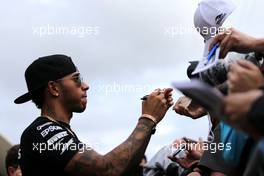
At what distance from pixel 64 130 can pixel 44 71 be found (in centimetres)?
60

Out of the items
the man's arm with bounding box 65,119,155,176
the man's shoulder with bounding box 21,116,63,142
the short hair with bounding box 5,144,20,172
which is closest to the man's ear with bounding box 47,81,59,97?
the man's shoulder with bounding box 21,116,63,142

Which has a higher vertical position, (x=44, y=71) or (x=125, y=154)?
(x=44, y=71)

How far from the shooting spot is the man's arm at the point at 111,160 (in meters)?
3.46

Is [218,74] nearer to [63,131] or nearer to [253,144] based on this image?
[253,144]

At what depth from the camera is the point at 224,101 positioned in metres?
1.91

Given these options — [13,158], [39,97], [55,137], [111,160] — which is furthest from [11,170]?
[111,160]

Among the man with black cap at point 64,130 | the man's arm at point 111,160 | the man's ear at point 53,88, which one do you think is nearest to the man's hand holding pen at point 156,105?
the man with black cap at point 64,130

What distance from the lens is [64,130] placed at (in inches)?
144

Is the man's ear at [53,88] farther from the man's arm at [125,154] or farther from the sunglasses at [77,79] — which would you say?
the man's arm at [125,154]

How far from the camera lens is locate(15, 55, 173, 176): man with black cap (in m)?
3.49

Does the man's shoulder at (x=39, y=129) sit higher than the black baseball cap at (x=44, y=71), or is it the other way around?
the black baseball cap at (x=44, y=71)

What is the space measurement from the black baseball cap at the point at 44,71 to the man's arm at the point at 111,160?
2.45 feet

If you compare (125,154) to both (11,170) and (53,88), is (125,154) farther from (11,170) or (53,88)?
(11,170)

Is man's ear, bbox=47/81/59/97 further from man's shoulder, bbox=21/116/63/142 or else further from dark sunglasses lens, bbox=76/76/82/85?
man's shoulder, bbox=21/116/63/142
